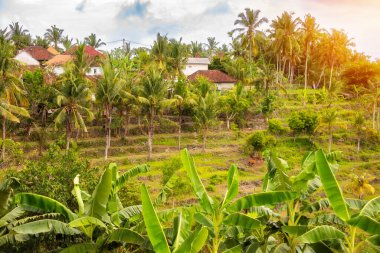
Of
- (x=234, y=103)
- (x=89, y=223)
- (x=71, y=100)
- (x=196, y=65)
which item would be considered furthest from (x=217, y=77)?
(x=89, y=223)

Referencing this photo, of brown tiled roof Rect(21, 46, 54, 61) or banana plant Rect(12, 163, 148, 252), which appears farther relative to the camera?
brown tiled roof Rect(21, 46, 54, 61)

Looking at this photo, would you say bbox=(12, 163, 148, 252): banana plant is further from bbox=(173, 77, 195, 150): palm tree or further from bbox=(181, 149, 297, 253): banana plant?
bbox=(173, 77, 195, 150): palm tree

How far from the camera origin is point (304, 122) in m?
34.9

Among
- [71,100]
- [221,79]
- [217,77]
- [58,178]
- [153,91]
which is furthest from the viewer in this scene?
[217,77]

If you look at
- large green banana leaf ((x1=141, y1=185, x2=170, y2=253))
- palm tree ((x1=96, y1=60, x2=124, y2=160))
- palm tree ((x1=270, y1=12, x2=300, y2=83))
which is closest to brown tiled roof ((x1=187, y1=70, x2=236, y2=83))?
palm tree ((x1=270, y1=12, x2=300, y2=83))

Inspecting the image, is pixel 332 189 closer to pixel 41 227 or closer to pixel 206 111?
pixel 41 227

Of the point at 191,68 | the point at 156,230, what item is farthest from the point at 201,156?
the point at 191,68

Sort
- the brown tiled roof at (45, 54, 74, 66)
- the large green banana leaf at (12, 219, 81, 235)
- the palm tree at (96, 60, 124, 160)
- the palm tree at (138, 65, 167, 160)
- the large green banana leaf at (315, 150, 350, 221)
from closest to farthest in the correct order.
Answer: the large green banana leaf at (315, 150, 350, 221) < the large green banana leaf at (12, 219, 81, 235) < the palm tree at (96, 60, 124, 160) < the palm tree at (138, 65, 167, 160) < the brown tiled roof at (45, 54, 74, 66)

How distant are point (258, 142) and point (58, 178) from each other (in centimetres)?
2071

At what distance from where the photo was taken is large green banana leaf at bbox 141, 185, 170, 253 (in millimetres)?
6488

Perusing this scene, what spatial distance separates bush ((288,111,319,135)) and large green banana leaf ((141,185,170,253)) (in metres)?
30.1

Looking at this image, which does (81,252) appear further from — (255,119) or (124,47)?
(124,47)

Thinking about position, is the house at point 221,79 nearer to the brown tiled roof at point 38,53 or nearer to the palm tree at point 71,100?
the brown tiled roof at point 38,53

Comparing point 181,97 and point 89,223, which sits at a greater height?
point 181,97
